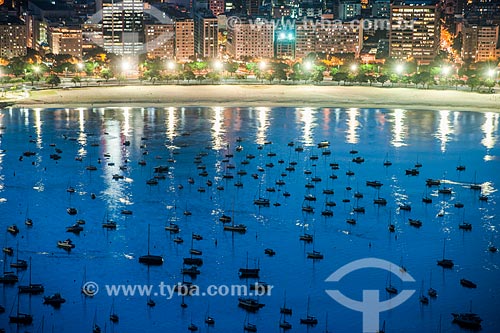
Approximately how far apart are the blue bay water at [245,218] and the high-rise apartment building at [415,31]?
57015 mm

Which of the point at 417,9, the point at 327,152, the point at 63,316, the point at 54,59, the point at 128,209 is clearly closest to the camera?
the point at 63,316

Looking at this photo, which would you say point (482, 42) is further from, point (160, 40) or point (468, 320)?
point (468, 320)

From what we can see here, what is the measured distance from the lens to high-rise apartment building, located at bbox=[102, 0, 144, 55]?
382ft

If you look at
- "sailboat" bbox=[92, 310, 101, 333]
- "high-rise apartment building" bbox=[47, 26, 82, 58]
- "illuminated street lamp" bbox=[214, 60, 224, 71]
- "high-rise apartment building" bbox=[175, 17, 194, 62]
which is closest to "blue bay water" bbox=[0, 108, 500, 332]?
"sailboat" bbox=[92, 310, 101, 333]

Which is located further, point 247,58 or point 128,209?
point 247,58

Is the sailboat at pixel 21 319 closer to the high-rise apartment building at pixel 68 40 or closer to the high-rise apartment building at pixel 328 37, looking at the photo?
the high-rise apartment building at pixel 68 40

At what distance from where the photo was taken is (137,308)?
20.7 metres

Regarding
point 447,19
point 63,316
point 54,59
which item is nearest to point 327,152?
point 63,316

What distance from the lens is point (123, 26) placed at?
119 m

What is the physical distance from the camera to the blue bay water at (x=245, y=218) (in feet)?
67.9

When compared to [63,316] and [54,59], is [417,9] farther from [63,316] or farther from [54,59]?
[63,316]

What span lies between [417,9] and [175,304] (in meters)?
87.5

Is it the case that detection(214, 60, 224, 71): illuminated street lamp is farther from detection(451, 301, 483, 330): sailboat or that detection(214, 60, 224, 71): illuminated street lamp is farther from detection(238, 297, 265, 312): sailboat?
detection(451, 301, 483, 330): sailboat

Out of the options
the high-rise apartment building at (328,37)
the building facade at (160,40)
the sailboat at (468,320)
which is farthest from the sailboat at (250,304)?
the high-rise apartment building at (328,37)
